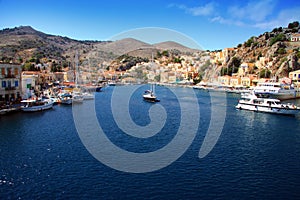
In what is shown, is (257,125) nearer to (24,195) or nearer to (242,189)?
(242,189)

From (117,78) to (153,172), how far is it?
70296mm

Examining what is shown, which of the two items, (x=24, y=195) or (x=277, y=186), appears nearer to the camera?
(x=24, y=195)

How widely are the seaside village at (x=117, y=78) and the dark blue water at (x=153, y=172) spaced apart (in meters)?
6.19

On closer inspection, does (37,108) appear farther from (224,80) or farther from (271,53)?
(271,53)

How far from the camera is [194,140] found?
42.7 ft

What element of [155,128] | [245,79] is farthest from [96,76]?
[155,128]

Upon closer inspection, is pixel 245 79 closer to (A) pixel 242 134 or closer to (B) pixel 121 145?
(A) pixel 242 134

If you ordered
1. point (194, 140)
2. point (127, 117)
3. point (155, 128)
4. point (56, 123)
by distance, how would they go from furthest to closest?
point (127, 117) → point (56, 123) → point (155, 128) → point (194, 140)

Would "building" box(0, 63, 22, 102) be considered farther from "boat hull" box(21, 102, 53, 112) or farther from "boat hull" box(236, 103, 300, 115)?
"boat hull" box(236, 103, 300, 115)

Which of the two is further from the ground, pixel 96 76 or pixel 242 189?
pixel 96 76

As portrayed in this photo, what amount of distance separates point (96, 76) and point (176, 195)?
6033cm

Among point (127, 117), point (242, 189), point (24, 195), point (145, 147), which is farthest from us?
point (127, 117)

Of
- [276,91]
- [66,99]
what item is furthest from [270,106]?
[66,99]

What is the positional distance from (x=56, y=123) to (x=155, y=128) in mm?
6340
